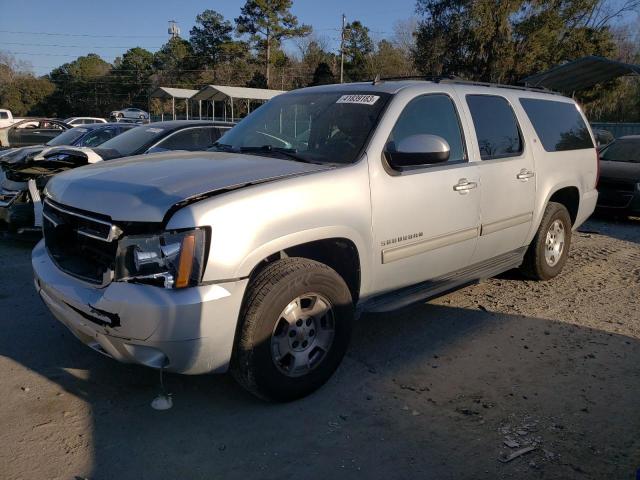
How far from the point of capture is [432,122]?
4.12m

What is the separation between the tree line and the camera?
1291 inches

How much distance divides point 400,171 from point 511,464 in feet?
6.24

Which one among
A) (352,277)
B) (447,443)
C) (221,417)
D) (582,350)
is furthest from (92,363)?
(582,350)

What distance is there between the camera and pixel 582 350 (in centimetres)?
414

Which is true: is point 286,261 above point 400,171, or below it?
below

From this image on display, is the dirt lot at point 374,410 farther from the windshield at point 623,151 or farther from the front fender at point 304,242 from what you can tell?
the windshield at point 623,151

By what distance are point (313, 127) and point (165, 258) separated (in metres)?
1.76

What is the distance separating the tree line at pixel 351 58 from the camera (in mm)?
32781

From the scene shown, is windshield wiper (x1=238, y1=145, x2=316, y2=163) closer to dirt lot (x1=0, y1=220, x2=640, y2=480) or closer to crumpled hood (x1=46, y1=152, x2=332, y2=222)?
crumpled hood (x1=46, y1=152, x2=332, y2=222)

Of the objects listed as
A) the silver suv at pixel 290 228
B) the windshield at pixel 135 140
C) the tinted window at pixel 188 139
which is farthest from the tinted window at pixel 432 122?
the windshield at pixel 135 140

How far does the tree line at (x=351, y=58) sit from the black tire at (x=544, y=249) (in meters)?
8.12

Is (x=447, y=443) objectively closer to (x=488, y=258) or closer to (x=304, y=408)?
(x=304, y=408)

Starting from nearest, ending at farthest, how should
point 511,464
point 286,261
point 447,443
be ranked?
point 511,464
point 447,443
point 286,261

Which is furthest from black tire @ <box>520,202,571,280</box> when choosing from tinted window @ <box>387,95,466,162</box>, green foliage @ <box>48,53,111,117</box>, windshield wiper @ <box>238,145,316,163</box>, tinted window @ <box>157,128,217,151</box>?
green foliage @ <box>48,53,111,117</box>
